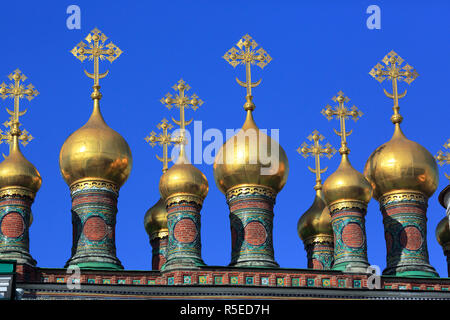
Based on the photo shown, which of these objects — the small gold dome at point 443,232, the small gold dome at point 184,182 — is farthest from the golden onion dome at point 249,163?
the small gold dome at point 443,232

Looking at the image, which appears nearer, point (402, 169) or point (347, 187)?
point (347, 187)

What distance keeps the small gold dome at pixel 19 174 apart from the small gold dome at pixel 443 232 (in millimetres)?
10907

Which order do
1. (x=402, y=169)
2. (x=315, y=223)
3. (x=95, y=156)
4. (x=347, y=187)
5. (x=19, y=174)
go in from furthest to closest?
(x=315, y=223), (x=402, y=169), (x=347, y=187), (x=19, y=174), (x=95, y=156)

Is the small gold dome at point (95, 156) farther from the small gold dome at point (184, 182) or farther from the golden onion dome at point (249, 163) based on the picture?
the golden onion dome at point (249, 163)

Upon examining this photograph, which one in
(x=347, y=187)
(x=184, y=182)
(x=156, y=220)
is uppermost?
(x=156, y=220)

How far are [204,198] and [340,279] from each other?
375 cm

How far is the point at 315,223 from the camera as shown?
106 feet

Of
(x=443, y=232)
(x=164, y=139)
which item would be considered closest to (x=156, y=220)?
(x=164, y=139)

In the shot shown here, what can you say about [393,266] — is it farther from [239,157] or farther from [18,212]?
[18,212]

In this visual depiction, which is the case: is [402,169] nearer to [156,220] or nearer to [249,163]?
[249,163]

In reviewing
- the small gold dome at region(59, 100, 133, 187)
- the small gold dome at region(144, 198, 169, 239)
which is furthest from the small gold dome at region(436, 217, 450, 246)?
the small gold dome at region(59, 100, 133, 187)

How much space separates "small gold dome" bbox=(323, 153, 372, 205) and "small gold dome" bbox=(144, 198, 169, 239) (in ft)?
14.6

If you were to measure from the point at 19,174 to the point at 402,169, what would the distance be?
9170 mm
